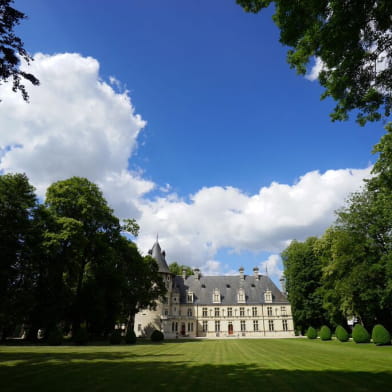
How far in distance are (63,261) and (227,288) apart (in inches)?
1418

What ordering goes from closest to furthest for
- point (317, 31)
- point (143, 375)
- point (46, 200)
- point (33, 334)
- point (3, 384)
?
1. point (317, 31)
2. point (3, 384)
3. point (143, 375)
4. point (33, 334)
5. point (46, 200)

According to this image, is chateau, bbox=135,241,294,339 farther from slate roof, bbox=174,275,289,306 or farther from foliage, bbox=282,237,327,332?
foliage, bbox=282,237,327,332

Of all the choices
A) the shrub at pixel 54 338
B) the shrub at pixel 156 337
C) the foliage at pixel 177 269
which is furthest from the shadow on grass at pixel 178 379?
the foliage at pixel 177 269

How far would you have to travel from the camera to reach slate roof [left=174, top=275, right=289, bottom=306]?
176 ft

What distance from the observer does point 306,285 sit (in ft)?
138

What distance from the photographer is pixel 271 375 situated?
9.31 meters

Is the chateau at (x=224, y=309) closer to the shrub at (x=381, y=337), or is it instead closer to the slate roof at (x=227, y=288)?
the slate roof at (x=227, y=288)

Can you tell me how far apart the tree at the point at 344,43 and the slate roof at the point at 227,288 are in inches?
1989

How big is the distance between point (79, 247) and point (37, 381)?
64.8 feet

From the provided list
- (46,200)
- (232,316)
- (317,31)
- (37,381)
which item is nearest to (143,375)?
(37,381)

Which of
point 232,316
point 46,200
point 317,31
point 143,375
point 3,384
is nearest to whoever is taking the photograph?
point 317,31

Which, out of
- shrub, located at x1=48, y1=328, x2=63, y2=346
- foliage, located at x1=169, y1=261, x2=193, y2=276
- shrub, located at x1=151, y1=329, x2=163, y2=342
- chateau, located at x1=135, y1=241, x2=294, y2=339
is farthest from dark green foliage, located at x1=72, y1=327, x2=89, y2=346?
foliage, located at x1=169, y1=261, x2=193, y2=276

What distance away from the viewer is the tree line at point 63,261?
2269cm

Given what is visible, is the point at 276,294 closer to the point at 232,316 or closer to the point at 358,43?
the point at 232,316
